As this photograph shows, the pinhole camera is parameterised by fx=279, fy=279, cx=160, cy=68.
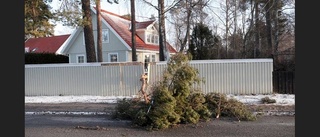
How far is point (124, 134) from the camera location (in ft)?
23.2

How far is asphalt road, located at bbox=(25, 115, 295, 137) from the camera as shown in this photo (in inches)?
275

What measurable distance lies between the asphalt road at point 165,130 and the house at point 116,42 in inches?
724

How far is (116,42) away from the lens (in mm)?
28297

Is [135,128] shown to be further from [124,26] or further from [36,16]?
[124,26]

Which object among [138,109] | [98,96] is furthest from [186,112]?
[98,96]

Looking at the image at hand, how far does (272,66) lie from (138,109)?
26.8 ft

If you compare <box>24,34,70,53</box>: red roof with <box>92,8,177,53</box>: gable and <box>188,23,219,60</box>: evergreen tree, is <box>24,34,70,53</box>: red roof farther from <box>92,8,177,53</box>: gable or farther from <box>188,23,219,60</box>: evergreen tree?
<box>188,23,219,60</box>: evergreen tree

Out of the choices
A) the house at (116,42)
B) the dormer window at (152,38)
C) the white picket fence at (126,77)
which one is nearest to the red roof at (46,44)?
the house at (116,42)

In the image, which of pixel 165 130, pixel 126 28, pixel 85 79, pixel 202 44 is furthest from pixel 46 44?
pixel 165 130

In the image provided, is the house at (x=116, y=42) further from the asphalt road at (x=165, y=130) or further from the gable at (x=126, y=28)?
the asphalt road at (x=165, y=130)

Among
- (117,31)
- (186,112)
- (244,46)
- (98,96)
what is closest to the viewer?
(186,112)

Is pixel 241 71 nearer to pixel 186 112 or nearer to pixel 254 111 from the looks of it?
pixel 254 111

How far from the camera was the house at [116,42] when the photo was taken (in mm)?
27938

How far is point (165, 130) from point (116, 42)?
2175 cm
